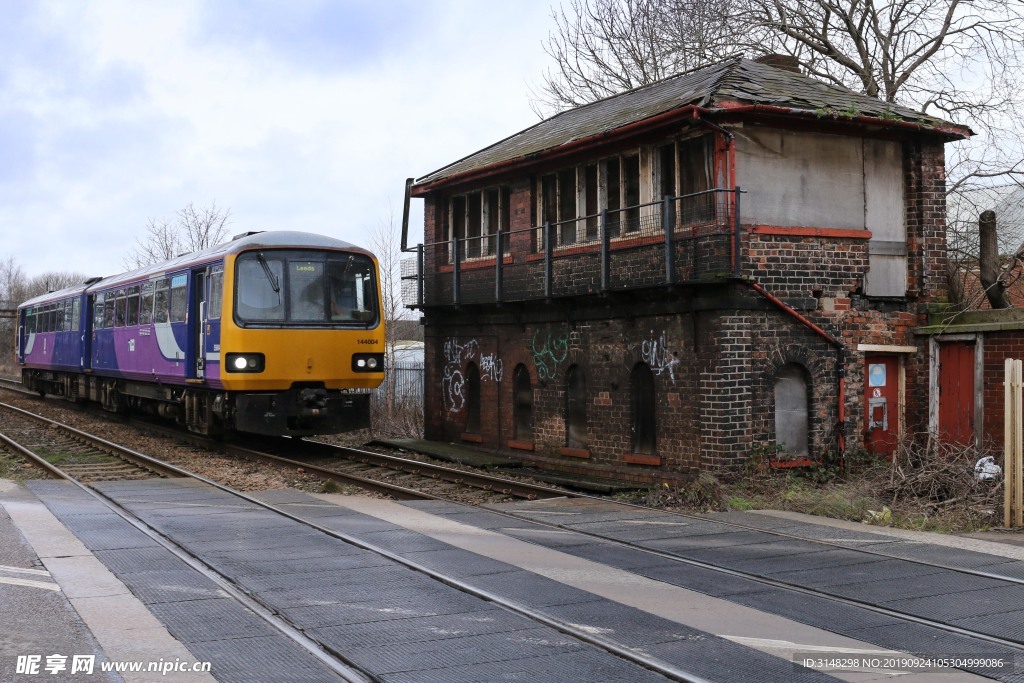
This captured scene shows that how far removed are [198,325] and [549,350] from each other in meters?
5.54

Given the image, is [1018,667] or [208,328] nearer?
[1018,667]

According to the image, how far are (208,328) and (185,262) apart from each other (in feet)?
5.81

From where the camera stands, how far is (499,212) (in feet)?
59.0

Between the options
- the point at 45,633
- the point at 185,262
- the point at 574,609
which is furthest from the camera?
the point at 185,262

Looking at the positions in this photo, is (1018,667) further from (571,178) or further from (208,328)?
(208,328)

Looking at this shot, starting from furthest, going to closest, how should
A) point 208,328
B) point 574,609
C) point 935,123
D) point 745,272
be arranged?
point 208,328 → point 935,123 → point 745,272 → point 574,609

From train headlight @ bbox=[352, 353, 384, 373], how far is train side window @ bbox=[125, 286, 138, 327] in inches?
227

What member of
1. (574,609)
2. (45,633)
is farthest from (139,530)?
(574,609)

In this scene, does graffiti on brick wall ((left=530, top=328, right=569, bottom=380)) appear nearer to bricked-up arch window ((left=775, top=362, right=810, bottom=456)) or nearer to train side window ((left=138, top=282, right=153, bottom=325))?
bricked-up arch window ((left=775, top=362, right=810, bottom=456))

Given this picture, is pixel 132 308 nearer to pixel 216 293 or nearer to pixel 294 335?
pixel 216 293

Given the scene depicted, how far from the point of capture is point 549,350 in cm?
1641

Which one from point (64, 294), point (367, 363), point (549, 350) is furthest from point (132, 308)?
point (549, 350)

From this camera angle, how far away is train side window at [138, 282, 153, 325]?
1911cm

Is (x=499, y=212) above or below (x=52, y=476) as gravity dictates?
above
